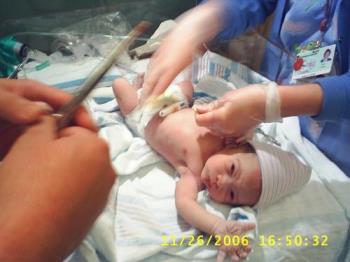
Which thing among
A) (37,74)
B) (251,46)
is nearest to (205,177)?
(251,46)

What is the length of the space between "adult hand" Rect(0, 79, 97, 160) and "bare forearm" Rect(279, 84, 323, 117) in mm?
479

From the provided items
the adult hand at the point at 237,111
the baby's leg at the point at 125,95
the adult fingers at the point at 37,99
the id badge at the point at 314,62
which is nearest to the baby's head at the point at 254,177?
the adult hand at the point at 237,111

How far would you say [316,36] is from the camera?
3.34 ft

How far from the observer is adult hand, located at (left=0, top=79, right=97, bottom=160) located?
0.49 meters

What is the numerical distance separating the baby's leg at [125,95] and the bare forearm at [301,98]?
518mm

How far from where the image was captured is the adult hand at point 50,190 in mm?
395

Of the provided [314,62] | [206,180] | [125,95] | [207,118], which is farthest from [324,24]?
[125,95]

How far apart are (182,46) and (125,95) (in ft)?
0.95

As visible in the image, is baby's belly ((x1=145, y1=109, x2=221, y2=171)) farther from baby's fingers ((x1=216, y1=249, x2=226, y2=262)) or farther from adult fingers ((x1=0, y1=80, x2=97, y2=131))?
adult fingers ((x1=0, y1=80, x2=97, y2=131))

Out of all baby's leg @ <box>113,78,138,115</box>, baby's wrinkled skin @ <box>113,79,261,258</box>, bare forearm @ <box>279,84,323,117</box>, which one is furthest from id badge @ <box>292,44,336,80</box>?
baby's leg @ <box>113,78,138,115</box>

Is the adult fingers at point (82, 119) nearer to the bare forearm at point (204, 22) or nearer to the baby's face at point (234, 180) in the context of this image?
the baby's face at point (234, 180)

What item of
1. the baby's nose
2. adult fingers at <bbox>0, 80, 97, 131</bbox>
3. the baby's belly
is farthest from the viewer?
the baby's belly

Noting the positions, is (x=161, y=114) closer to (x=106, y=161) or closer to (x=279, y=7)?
(x=279, y=7)

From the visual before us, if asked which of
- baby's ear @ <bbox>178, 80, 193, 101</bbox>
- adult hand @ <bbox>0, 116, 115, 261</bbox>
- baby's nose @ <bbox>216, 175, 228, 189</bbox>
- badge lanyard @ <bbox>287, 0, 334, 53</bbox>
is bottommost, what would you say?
baby's nose @ <bbox>216, 175, 228, 189</bbox>
